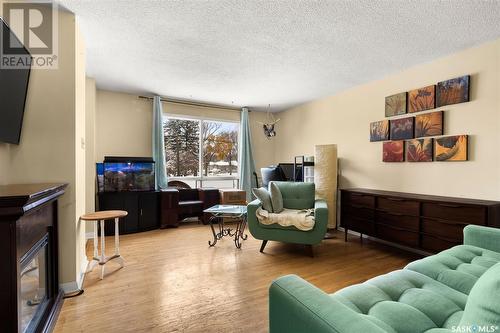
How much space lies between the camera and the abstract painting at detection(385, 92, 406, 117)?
3.36 meters

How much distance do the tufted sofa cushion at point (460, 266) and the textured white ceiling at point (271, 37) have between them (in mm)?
1976

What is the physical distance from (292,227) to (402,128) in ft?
6.88

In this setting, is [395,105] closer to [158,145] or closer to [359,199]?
[359,199]

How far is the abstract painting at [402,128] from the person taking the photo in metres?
3.27

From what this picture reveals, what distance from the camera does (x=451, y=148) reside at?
113 inches

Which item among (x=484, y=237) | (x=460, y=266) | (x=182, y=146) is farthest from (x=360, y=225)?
(x=182, y=146)

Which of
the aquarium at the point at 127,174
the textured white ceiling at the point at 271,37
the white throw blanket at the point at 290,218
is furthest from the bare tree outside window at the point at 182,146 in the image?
the white throw blanket at the point at 290,218

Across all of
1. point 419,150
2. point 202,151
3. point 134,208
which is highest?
point 202,151

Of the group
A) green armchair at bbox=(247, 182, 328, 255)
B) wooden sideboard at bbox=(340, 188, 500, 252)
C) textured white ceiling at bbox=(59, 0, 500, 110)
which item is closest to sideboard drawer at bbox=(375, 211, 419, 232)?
wooden sideboard at bbox=(340, 188, 500, 252)

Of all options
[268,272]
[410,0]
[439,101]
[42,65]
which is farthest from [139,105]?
[439,101]

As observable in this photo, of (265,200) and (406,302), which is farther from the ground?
(265,200)

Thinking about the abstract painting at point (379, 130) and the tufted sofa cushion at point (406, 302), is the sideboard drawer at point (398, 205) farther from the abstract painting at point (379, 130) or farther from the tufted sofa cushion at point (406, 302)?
the tufted sofa cushion at point (406, 302)

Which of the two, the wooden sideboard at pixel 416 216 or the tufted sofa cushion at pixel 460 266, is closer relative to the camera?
the tufted sofa cushion at pixel 460 266

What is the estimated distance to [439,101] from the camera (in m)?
2.98
